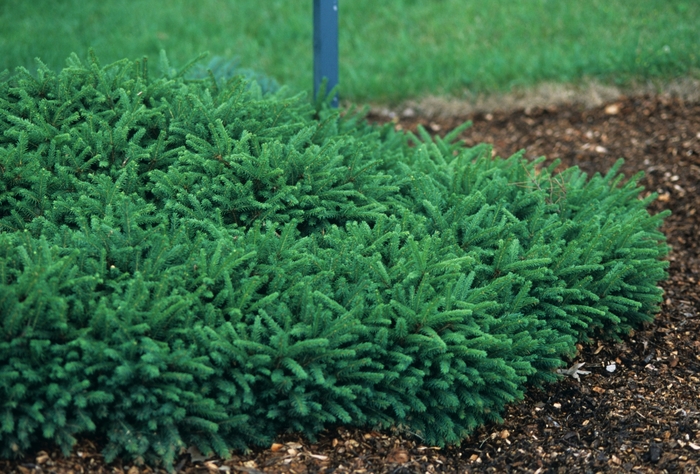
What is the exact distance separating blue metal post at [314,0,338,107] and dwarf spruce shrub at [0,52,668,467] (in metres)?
0.70

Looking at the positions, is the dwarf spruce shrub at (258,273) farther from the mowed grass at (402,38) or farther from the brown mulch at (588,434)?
the mowed grass at (402,38)

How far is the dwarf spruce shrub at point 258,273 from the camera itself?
8.27 feet

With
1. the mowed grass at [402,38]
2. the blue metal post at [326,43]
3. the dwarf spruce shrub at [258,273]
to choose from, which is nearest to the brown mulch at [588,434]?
the dwarf spruce shrub at [258,273]

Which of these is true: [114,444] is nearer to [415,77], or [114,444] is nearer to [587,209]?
[587,209]

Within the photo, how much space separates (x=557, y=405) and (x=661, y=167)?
8.14 feet

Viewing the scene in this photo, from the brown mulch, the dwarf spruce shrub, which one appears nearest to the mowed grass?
the brown mulch

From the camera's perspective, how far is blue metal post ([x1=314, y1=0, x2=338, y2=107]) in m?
4.29

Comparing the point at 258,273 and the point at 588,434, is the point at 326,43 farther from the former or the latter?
the point at 588,434

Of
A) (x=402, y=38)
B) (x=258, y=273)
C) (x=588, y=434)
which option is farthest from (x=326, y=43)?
(x=588, y=434)

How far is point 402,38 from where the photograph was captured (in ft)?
21.6

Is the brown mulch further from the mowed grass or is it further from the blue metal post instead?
the blue metal post

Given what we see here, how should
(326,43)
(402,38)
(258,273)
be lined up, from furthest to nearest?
1. (402,38)
2. (326,43)
3. (258,273)

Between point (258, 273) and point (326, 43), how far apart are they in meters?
2.00

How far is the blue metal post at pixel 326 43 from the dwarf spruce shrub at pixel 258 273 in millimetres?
703
